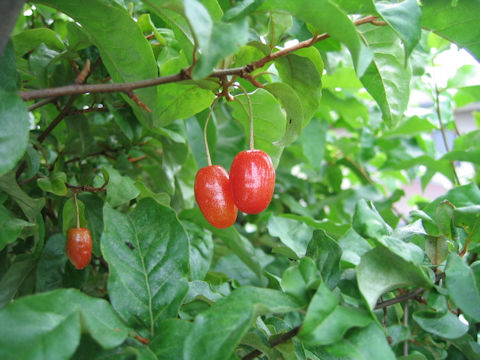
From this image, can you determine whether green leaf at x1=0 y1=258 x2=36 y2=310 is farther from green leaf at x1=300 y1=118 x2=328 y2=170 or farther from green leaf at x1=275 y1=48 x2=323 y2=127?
green leaf at x1=300 y1=118 x2=328 y2=170

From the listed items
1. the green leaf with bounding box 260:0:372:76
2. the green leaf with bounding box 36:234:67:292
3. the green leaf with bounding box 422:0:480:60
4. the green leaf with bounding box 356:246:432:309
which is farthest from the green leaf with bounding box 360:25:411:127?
the green leaf with bounding box 36:234:67:292

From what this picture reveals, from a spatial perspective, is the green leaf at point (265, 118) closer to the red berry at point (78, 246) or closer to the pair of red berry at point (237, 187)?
the pair of red berry at point (237, 187)

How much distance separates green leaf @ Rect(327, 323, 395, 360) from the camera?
0.46 metres

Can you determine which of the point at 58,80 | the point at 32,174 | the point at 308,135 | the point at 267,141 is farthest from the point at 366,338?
→ the point at 308,135

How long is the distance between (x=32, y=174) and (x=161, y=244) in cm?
29

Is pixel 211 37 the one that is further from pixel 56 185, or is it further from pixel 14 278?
pixel 14 278

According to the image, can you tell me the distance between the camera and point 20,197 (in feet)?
2.31

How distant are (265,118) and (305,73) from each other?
0.16 metres

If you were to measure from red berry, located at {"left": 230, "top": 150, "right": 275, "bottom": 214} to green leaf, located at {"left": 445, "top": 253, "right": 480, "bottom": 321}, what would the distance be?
267mm

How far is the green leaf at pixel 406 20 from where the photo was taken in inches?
21.6

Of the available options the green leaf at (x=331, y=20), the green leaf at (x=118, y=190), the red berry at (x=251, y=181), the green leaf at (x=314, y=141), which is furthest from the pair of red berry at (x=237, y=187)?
the green leaf at (x=314, y=141)

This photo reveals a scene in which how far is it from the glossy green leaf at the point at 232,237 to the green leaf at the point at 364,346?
49cm

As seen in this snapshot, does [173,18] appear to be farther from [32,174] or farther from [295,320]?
[295,320]

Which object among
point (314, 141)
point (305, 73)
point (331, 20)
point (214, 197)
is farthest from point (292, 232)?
point (314, 141)
